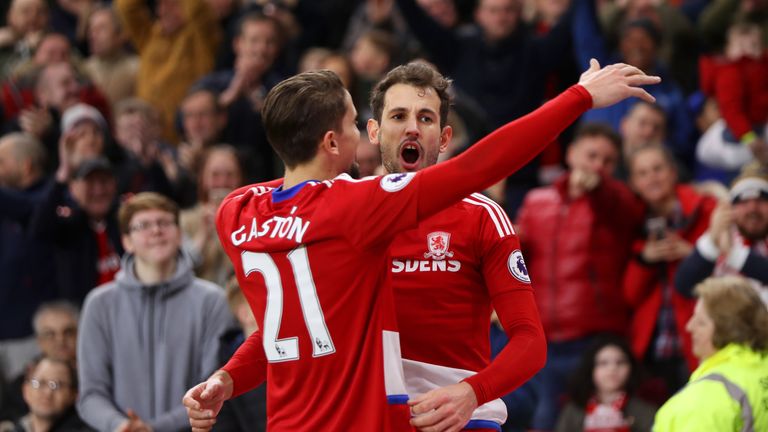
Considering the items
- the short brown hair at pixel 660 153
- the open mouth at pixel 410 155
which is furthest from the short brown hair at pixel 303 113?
the short brown hair at pixel 660 153

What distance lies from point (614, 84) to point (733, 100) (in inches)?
247

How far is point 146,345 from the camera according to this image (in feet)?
25.5

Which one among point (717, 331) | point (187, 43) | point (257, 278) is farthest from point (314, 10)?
point (257, 278)

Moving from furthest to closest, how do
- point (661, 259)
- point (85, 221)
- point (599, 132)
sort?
point (85, 221) < point (599, 132) < point (661, 259)

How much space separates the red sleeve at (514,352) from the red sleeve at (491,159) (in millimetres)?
532

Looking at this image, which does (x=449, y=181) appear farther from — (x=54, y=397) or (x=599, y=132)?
(x=599, y=132)

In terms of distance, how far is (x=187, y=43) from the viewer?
510 inches

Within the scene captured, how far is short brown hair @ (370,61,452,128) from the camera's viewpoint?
5.13 m

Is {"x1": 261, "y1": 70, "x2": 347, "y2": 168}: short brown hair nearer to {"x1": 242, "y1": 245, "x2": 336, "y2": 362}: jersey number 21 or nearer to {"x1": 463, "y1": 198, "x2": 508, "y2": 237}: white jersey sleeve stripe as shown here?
{"x1": 242, "y1": 245, "x2": 336, "y2": 362}: jersey number 21

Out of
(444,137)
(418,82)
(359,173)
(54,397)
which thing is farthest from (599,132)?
(418,82)

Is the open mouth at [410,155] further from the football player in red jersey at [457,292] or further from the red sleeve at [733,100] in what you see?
the red sleeve at [733,100]

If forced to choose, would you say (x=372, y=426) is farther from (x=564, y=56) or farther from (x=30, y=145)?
(x=564, y=56)

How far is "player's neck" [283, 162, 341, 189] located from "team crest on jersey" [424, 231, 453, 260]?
1.54ft

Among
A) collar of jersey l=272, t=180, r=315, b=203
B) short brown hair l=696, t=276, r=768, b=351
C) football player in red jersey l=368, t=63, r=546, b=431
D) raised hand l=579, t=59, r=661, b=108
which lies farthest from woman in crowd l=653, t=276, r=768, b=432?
collar of jersey l=272, t=180, r=315, b=203
